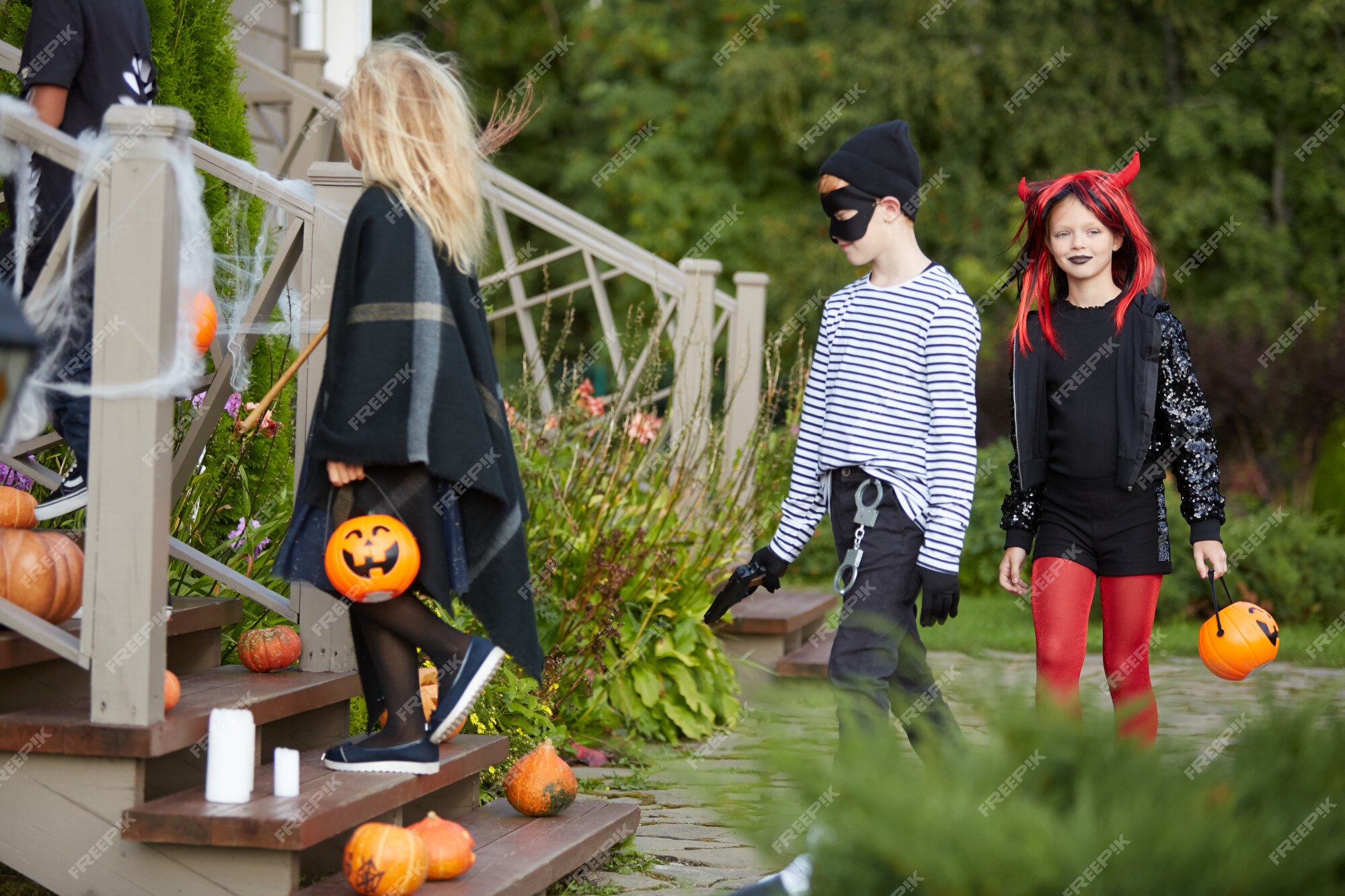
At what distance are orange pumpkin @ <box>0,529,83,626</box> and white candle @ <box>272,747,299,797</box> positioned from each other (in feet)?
1.84

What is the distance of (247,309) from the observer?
11.3ft

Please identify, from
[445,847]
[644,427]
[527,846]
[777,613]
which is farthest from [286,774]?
[777,613]

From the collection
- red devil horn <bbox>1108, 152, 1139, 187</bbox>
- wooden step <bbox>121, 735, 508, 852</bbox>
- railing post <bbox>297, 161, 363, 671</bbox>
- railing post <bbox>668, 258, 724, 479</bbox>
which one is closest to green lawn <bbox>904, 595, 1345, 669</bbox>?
railing post <bbox>668, 258, 724, 479</bbox>

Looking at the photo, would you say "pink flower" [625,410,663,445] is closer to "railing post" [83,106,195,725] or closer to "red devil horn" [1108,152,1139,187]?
"red devil horn" [1108,152,1139,187]

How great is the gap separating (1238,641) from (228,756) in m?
2.23

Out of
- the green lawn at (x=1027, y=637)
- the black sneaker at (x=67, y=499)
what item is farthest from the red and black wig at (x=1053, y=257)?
the green lawn at (x=1027, y=637)

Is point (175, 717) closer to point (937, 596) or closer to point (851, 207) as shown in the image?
point (937, 596)

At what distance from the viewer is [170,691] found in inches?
108

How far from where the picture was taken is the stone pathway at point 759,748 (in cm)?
200

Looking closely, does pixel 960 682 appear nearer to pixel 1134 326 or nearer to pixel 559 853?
pixel 559 853

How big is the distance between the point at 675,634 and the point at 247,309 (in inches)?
81.9

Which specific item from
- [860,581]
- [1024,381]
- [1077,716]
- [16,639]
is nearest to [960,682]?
[1077,716]

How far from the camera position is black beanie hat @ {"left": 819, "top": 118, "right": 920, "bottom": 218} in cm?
311

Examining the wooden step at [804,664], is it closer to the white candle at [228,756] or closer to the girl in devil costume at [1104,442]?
the girl in devil costume at [1104,442]
